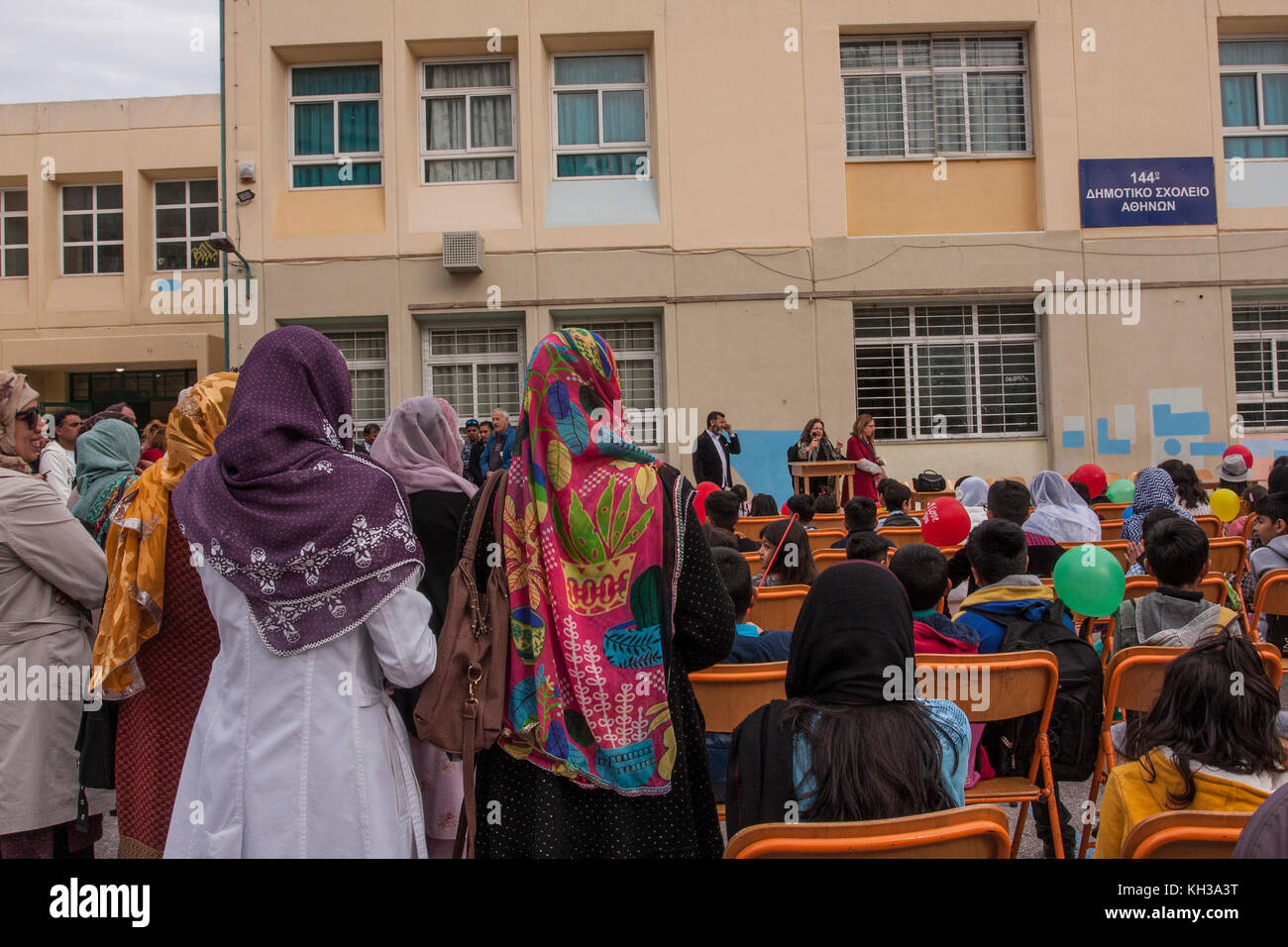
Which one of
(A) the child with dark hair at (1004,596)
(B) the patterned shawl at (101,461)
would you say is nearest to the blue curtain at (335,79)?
(B) the patterned shawl at (101,461)

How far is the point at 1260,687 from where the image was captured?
199cm

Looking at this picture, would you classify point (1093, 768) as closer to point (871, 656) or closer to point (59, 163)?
point (871, 656)

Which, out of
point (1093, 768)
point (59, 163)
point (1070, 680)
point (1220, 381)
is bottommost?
point (1093, 768)

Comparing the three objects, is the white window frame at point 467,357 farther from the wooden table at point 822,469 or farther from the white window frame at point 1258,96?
the white window frame at point 1258,96

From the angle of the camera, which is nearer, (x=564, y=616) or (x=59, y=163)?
(x=564, y=616)

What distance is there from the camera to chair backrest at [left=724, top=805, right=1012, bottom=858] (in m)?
1.62

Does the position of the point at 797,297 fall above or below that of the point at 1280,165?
below

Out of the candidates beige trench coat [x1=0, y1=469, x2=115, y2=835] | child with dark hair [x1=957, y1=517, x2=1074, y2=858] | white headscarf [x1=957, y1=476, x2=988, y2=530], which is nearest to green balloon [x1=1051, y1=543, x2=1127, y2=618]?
child with dark hair [x1=957, y1=517, x2=1074, y2=858]

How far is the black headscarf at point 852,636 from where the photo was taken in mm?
1983

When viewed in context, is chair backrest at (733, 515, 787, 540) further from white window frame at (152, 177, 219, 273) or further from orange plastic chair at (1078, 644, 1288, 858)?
white window frame at (152, 177, 219, 273)

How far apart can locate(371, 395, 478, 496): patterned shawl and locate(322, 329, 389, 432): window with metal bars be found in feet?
38.2

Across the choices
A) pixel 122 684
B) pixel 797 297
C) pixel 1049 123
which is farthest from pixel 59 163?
pixel 122 684

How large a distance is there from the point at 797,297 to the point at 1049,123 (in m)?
4.16
